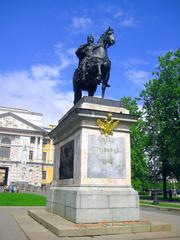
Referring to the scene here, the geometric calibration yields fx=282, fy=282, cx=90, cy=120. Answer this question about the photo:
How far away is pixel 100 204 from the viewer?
8.28m

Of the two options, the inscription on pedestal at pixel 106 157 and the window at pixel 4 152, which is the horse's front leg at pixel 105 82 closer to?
the inscription on pedestal at pixel 106 157

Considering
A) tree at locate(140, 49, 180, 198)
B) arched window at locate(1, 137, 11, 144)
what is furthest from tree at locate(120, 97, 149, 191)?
arched window at locate(1, 137, 11, 144)

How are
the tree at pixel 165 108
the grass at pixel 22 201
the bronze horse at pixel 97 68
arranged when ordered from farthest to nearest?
the tree at pixel 165 108 < the grass at pixel 22 201 < the bronze horse at pixel 97 68

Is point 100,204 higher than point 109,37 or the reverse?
the reverse

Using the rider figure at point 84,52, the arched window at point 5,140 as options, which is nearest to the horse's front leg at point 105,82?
the rider figure at point 84,52

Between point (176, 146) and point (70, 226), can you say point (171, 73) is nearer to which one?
point (176, 146)

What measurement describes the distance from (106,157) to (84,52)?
14.6 ft

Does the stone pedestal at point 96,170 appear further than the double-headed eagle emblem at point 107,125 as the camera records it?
No

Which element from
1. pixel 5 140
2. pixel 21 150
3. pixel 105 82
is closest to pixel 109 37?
pixel 105 82

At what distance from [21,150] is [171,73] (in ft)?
191

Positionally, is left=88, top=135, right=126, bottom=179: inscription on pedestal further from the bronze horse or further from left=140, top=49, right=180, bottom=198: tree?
left=140, top=49, right=180, bottom=198: tree

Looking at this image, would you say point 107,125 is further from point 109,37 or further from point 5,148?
point 5,148

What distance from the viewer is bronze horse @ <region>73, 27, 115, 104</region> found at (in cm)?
1031

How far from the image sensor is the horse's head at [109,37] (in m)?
10.8
